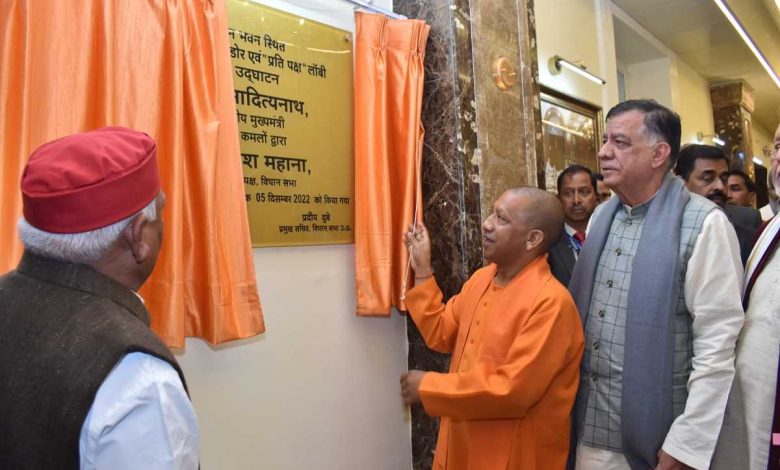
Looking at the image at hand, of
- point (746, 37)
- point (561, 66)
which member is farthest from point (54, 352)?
point (746, 37)

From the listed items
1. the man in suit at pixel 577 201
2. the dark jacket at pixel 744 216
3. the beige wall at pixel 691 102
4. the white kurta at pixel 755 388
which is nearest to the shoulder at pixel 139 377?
the white kurta at pixel 755 388

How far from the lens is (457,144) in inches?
108

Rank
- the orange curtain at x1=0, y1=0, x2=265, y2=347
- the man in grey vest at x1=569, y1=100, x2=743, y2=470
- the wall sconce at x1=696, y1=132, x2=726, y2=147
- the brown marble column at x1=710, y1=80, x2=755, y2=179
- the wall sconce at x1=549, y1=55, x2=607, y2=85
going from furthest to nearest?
the brown marble column at x1=710, y1=80, x2=755, y2=179
the wall sconce at x1=696, y1=132, x2=726, y2=147
the wall sconce at x1=549, y1=55, x2=607, y2=85
the man in grey vest at x1=569, y1=100, x2=743, y2=470
the orange curtain at x1=0, y1=0, x2=265, y2=347

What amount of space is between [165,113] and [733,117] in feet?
32.3

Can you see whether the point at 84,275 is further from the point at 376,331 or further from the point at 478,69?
the point at 478,69

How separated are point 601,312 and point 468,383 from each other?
542 mm

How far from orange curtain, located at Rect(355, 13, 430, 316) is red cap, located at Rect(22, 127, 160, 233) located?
5.09 ft

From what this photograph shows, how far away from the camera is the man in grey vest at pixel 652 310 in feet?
5.43

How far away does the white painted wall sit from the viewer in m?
2.11

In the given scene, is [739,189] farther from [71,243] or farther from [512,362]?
[71,243]

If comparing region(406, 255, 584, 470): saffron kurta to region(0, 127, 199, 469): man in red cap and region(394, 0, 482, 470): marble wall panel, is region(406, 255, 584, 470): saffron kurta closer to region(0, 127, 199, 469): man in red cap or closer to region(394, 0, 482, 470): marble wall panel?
region(394, 0, 482, 470): marble wall panel

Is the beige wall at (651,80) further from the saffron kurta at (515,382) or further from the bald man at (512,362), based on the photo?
the saffron kurta at (515,382)

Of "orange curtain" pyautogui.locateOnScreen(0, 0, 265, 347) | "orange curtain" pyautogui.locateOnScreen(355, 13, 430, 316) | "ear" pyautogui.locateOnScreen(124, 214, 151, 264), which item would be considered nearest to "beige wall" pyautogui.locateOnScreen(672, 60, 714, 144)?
"orange curtain" pyautogui.locateOnScreen(355, 13, 430, 316)

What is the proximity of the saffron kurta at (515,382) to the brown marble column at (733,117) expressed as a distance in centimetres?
864
